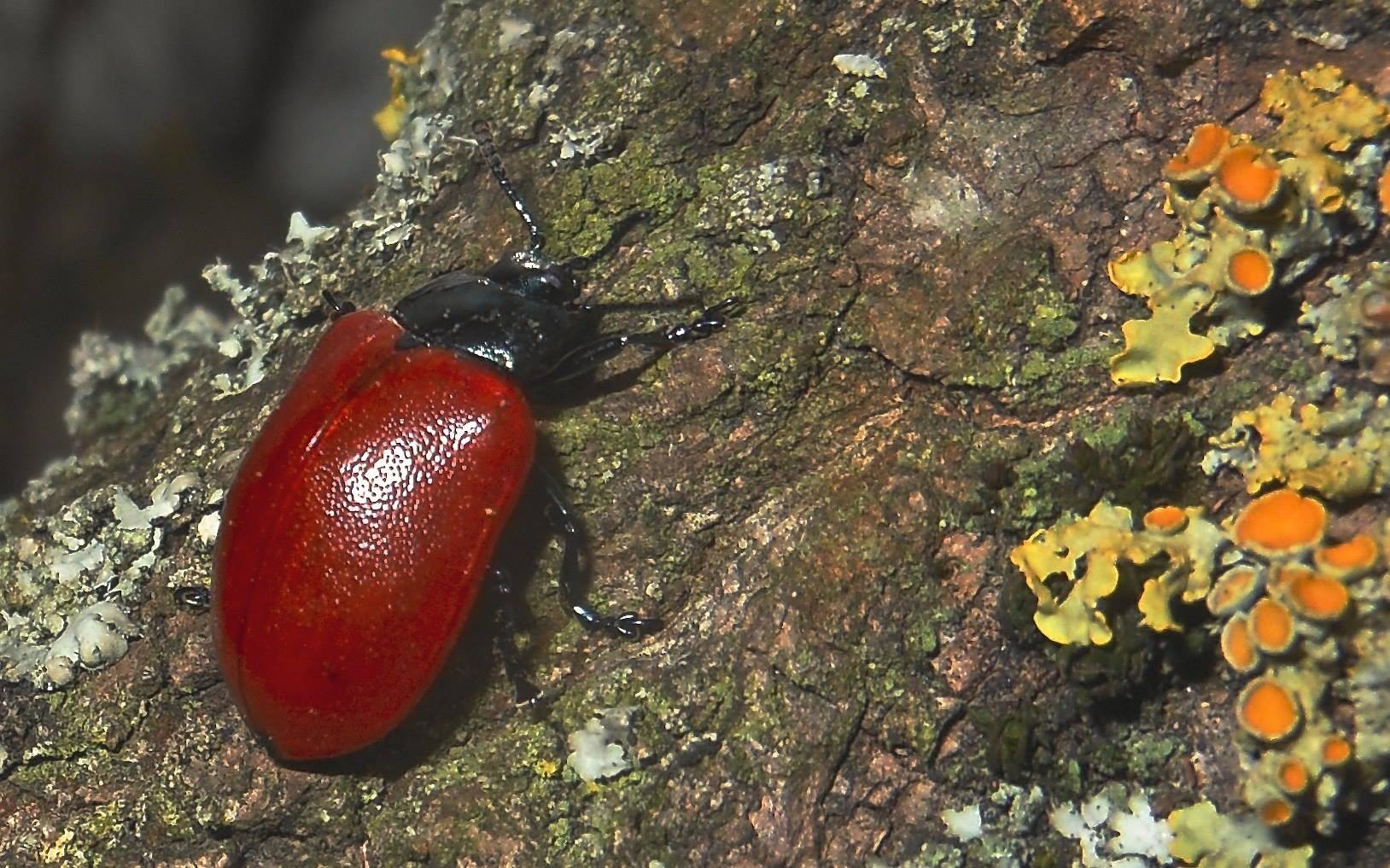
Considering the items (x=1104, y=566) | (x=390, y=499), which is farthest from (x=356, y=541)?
(x=1104, y=566)

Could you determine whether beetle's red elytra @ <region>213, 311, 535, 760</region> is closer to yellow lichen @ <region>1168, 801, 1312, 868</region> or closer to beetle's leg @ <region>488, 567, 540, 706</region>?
beetle's leg @ <region>488, 567, 540, 706</region>

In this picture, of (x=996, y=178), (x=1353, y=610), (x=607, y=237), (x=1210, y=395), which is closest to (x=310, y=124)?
(x=607, y=237)

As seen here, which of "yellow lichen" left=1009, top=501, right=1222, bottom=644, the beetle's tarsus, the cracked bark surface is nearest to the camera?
"yellow lichen" left=1009, top=501, right=1222, bottom=644

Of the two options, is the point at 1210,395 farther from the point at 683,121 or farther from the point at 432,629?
the point at 432,629

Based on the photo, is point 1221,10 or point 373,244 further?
point 373,244

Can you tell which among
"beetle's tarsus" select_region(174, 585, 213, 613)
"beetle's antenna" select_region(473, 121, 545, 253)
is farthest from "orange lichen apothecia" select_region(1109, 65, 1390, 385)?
"beetle's tarsus" select_region(174, 585, 213, 613)

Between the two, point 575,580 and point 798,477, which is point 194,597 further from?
point 798,477

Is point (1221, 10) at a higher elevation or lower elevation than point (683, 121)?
higher
